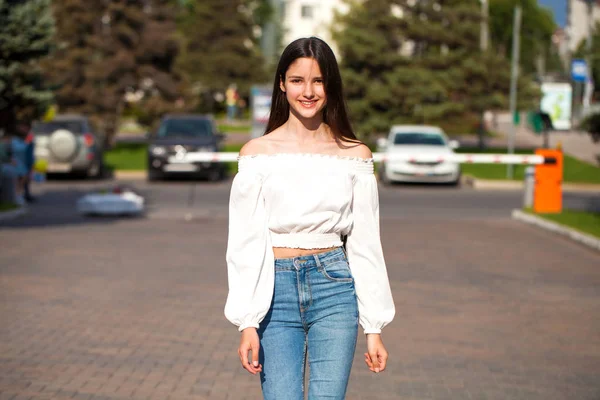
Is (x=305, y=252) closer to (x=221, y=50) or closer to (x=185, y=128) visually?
(x=185, y=128)

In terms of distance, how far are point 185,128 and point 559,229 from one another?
15090 millimetres

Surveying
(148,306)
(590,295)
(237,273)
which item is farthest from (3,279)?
(237,273)

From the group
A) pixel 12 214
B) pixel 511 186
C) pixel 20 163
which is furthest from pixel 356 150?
pixel 511 186

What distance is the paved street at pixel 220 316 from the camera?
258 inches

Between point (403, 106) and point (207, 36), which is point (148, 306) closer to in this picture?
point (403, 106)

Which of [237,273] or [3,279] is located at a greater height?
[237,273]

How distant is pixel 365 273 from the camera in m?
3.58

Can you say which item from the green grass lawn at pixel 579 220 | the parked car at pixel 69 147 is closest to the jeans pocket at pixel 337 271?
the green grass lawn at pixel 579 220

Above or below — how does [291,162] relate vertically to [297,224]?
above

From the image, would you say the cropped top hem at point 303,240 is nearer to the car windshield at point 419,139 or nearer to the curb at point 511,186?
the curb at point 511,186

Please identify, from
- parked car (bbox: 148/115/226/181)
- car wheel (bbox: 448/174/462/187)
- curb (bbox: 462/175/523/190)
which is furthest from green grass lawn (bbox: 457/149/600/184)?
parked car (bbox: 148/115/226/181)

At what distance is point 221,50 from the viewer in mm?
80062

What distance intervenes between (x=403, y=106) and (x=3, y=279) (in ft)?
109

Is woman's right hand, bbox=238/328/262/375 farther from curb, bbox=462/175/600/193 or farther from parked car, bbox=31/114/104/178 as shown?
curb, bbox=462/175/600/193
